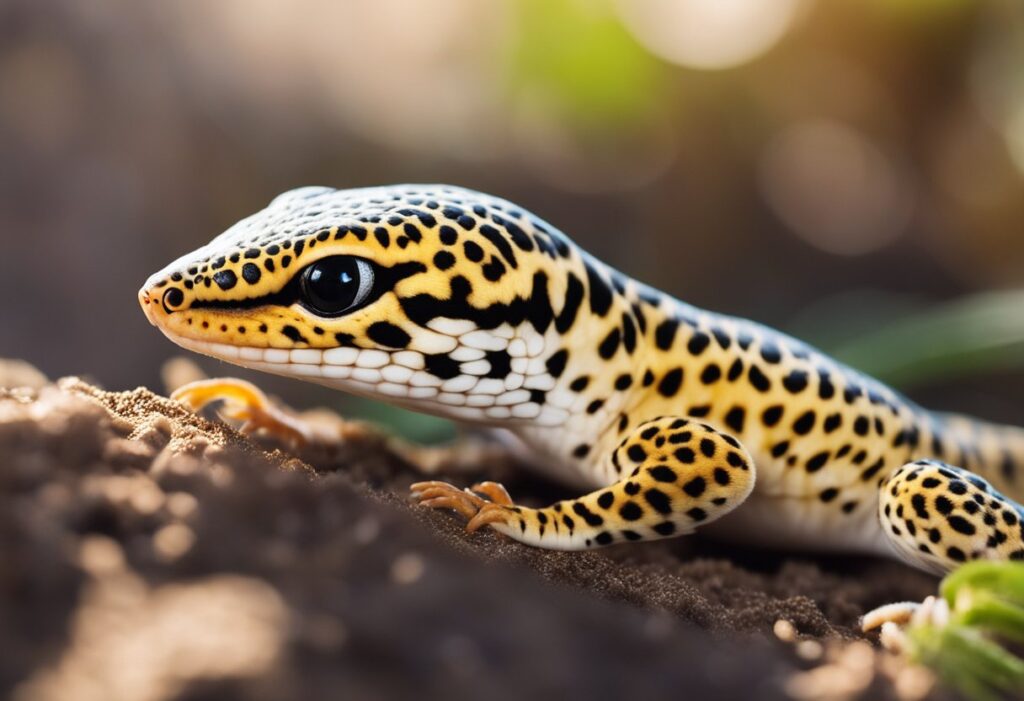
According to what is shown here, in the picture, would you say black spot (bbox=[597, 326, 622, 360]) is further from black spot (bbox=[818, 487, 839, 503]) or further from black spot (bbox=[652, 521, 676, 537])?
black spot (bbox=[818, 487, 839, 503])

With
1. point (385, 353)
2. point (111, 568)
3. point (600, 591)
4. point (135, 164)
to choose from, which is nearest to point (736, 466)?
point (600, 591)

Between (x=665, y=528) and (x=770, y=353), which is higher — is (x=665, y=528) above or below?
below

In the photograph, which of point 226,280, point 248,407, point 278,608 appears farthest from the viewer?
point 248,407

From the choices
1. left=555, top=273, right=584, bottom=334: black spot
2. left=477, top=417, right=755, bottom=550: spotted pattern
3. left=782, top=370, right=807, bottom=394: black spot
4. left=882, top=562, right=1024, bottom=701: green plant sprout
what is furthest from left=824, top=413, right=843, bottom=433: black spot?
left=882, top=562, right=1024, bottom=701: green plant sprout

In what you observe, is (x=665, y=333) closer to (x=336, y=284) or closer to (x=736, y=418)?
(x=736, y=418)

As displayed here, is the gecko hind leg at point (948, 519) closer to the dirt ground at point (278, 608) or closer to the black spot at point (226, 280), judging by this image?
the dirt ground at point (278, 608)

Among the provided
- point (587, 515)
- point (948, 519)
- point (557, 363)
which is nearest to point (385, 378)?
point (557, 363)
